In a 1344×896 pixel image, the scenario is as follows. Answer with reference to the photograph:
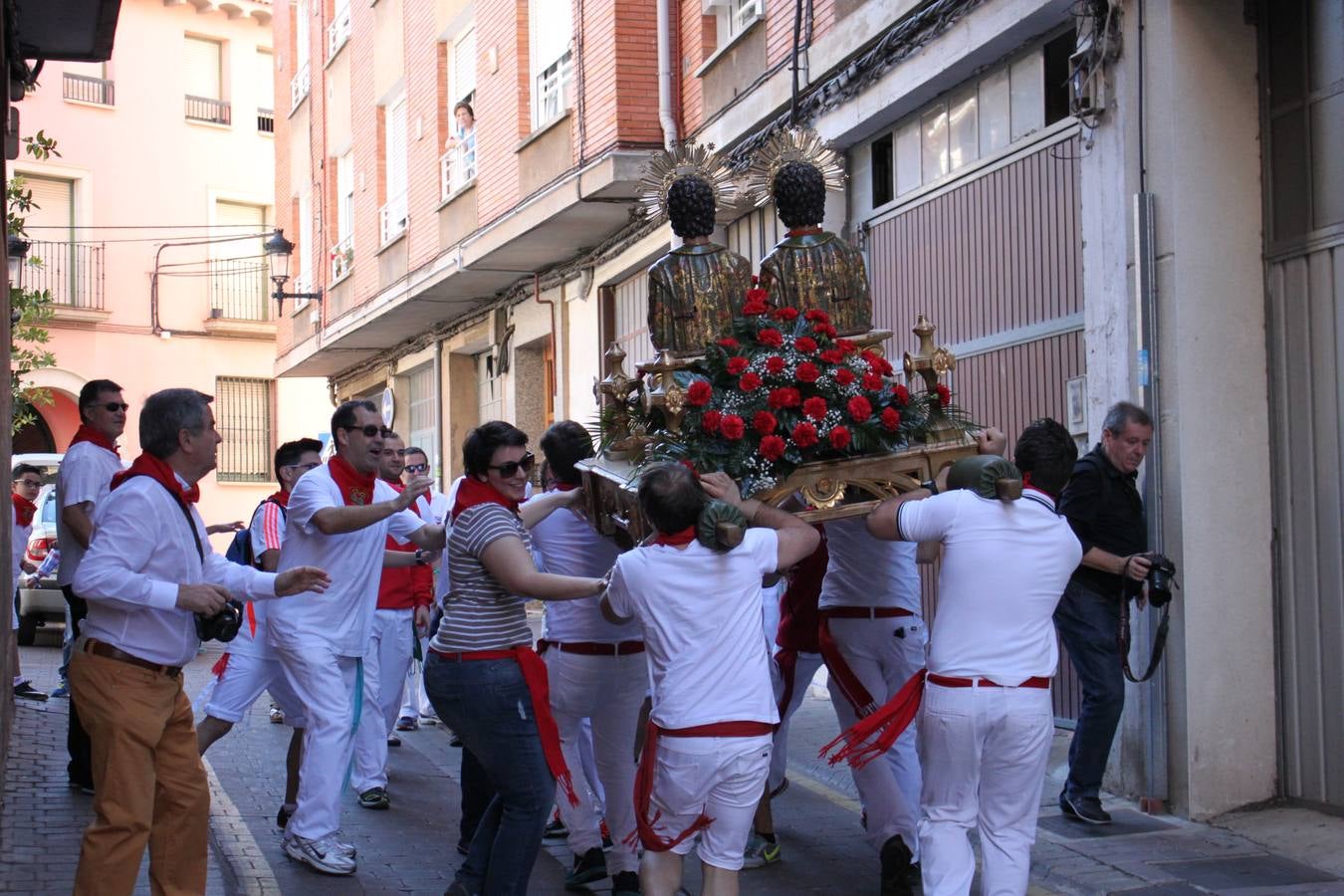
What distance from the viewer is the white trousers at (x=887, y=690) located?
6.65 meters

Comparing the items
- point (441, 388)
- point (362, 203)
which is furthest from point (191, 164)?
point (441, 388)

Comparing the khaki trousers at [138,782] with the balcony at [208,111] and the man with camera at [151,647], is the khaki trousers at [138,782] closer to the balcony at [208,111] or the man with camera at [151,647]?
the man with camera at [151,647]

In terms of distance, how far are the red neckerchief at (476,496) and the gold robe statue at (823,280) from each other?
1.56m

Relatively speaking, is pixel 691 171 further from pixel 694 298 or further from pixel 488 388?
pixel 488 388

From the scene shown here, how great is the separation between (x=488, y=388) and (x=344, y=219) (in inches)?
215

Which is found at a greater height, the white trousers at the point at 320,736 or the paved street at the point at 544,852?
the white trousers at the point at 320,736

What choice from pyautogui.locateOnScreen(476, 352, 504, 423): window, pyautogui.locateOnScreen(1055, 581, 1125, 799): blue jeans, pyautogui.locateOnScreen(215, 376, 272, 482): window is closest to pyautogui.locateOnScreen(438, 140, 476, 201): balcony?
pyautogui.locateOnScreen(476, 352, 504, 423): window

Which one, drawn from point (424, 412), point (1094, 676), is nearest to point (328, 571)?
point (1094, 676)

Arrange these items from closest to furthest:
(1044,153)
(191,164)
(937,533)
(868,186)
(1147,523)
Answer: (937,533) < (1147,523) < (1044,153) < (868,186) < (191,164)

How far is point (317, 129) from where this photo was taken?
27500 mm

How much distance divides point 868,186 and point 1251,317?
15.8 ft

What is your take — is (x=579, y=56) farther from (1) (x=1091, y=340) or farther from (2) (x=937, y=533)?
(2) (x=937, y=533)

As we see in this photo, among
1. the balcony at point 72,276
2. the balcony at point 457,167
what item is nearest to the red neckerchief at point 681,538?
the balcony at point 457,167

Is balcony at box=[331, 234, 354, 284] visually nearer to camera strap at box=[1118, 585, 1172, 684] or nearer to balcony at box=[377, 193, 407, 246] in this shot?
balcony at box=[377, 193, 407, 246]
